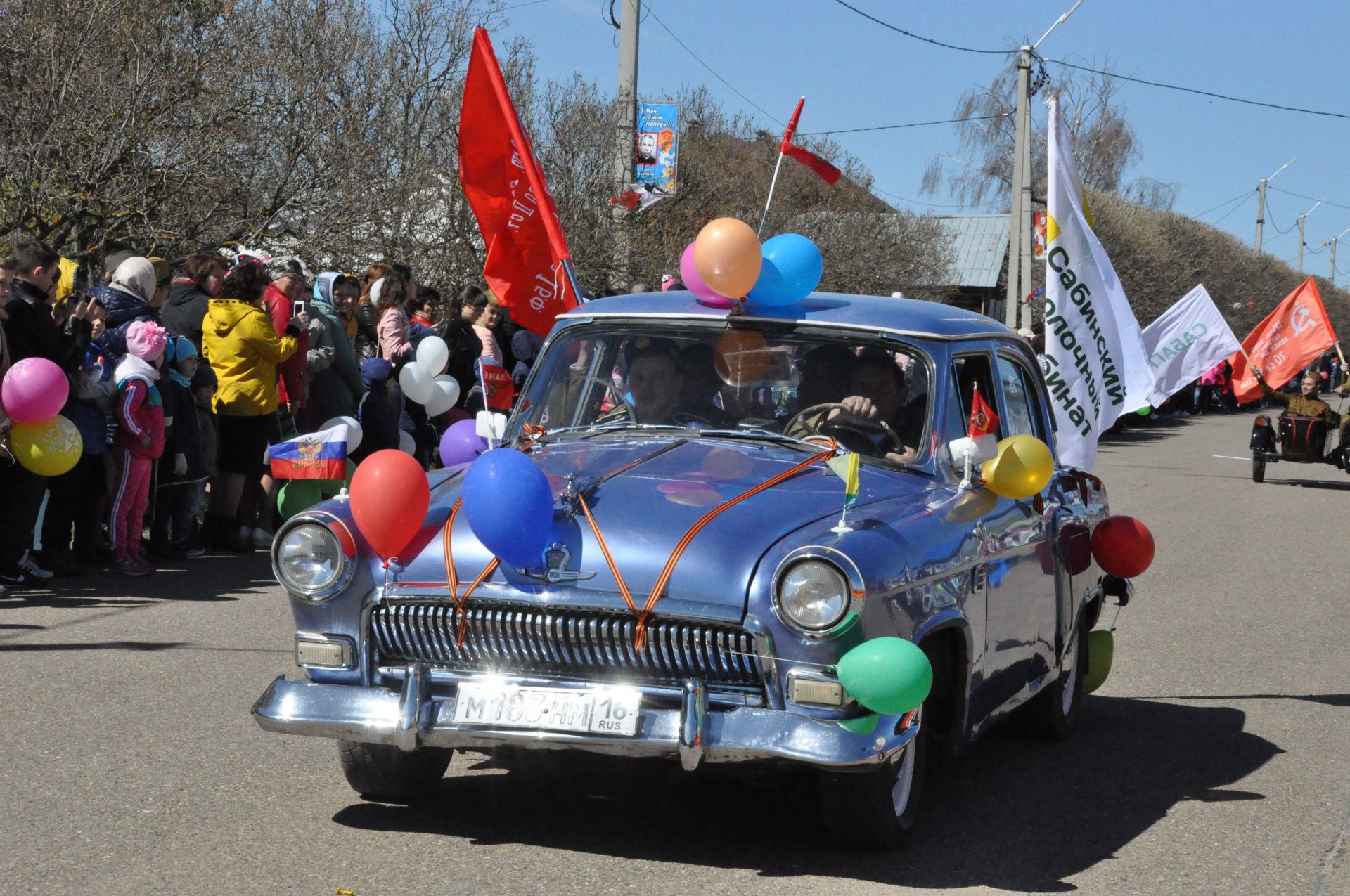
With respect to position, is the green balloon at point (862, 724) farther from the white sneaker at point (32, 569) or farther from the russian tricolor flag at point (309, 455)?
the russian tricolor flag at point (309, 455)

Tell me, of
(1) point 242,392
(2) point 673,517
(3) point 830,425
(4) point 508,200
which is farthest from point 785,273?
(1) point 242,392

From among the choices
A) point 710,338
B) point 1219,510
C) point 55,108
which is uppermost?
point 55,108

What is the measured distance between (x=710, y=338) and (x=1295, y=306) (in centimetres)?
1769

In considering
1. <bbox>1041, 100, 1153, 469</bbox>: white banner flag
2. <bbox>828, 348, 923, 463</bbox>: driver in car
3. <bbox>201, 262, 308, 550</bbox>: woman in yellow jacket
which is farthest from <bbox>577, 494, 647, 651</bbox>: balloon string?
<bbox>201, 262, 308, 550</bbox>: woman in yellow jacket

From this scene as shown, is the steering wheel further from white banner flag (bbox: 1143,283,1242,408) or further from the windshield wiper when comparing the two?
white banner flag (bbox: 1143,283,1242,408)

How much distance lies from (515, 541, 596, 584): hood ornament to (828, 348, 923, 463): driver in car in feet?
4.58

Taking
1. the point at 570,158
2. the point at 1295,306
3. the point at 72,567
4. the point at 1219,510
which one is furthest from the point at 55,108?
the point at 1295,306

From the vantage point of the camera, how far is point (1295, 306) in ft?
70.1

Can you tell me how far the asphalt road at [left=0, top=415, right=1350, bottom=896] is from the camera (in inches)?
181

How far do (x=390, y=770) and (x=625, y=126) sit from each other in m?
16.1

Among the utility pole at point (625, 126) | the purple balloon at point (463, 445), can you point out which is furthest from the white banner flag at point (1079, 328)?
the utility pole at point (625, 126)

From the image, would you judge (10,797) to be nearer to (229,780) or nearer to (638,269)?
(229,780)

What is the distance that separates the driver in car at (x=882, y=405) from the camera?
5.57 meters

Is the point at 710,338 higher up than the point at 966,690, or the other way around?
the point at 710,338
